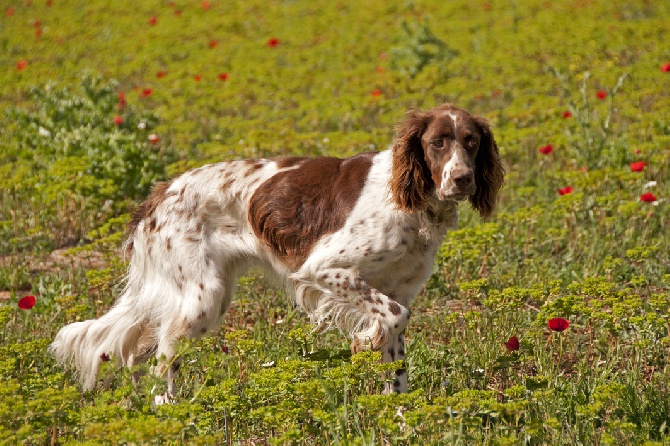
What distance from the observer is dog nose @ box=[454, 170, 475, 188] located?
163 inches

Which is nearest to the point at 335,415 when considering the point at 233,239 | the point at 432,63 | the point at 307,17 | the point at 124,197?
the point at 233,239

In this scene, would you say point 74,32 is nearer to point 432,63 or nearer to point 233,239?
point 432,63

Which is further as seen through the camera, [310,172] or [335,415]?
[310,172]

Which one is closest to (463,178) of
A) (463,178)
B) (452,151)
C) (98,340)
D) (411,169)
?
(463,178)

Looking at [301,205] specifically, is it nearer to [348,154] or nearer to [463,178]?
[463,178]

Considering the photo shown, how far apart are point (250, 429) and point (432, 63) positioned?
24.4 feet

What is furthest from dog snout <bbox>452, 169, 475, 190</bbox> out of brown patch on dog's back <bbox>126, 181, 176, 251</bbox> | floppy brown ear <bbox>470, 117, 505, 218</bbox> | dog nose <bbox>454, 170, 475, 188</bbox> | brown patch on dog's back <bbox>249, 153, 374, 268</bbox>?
brown patch on dog's back <bbox>126, 181, 176, 251</bbox>

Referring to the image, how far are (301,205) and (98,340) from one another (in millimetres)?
1246

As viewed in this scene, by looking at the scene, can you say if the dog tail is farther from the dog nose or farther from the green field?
the dog nose

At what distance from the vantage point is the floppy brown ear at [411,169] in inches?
172

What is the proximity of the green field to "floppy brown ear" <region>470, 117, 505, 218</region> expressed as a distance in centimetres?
42

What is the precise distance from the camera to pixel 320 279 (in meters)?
4.56

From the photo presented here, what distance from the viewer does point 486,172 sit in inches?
178

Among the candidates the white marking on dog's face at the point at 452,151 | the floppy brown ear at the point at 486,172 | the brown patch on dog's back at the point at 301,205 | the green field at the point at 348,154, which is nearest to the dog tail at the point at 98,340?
the green field at the point at 348,154
